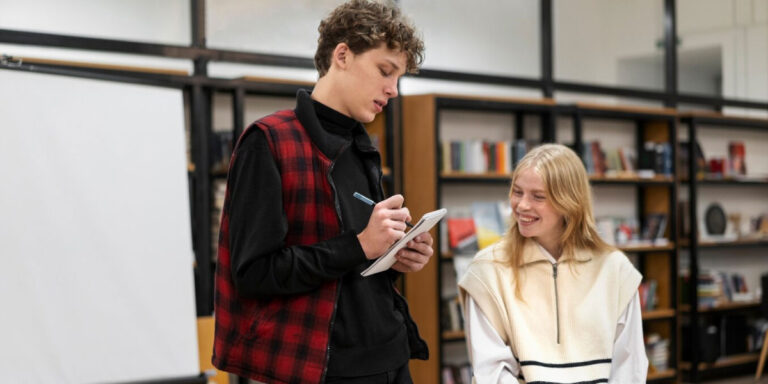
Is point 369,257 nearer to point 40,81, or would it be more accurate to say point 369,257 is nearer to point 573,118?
point 40,81

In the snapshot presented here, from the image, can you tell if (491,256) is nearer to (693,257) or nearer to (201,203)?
(201,203)

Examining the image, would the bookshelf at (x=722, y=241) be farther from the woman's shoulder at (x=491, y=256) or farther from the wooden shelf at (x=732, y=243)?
the woman's shoulder at (x=491, y=256)

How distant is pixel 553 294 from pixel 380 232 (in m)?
1.05

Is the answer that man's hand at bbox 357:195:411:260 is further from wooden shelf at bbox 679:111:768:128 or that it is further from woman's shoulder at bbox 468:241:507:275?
wooden shelf at bbox 679:111:768:128

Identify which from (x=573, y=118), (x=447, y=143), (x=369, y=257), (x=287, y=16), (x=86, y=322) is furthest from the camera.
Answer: (x=573, y=118)

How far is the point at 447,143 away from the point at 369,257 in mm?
3968

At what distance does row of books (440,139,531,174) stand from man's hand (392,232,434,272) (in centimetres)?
369

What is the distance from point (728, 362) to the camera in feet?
22.6

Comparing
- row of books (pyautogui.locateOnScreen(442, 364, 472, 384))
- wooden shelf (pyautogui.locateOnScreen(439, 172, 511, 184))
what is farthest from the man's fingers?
row of books (pyautogui.locateOnScreen(442, 364, 472, 384))

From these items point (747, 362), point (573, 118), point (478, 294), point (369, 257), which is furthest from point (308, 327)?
point (747, 362)

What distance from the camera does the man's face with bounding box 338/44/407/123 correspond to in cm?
162

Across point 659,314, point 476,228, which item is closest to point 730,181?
point 659,314

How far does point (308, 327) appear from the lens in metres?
1.52

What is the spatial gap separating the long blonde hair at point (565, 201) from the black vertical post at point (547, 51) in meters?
3.92
